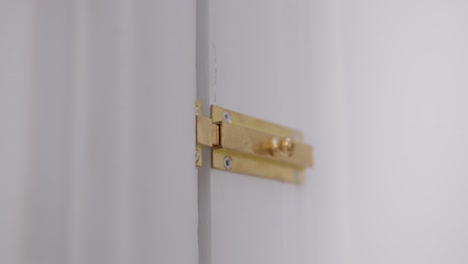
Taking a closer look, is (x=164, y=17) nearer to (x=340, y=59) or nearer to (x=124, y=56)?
(x=124, y=56)

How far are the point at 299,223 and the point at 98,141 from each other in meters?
0.32

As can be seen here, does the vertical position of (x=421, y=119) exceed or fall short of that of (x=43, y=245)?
it exceeds it

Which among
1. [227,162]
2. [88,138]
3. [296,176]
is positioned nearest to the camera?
[88,138]

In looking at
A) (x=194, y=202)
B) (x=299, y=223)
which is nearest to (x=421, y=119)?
(x=299, y=223)

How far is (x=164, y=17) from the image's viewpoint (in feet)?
1.96

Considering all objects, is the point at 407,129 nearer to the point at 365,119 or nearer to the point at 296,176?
the point at 365,119

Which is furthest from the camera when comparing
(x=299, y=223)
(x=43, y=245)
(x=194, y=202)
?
(x=299, y=223)

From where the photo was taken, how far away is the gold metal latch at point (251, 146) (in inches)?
25.8

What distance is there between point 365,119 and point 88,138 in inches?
17.1

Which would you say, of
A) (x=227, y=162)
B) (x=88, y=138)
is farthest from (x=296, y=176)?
(x=88, y=138)

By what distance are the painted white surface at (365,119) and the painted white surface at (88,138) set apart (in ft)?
0.54

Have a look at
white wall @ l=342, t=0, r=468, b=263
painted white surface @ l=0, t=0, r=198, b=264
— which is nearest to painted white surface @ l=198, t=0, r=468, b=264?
white wall @ l=342, t=0, r=468, b=263

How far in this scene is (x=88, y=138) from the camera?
0.53 meters

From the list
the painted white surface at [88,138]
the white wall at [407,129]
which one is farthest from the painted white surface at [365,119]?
the painted white surface at [88,138]
